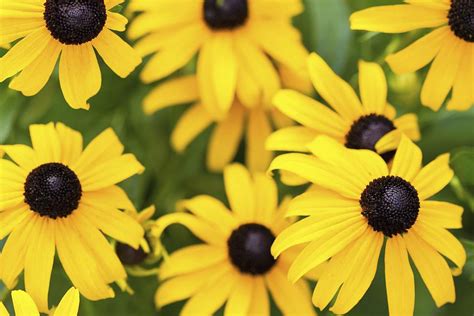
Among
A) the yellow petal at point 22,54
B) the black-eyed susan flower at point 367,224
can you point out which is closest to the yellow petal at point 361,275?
the black-eyed susan flower at point 367,224

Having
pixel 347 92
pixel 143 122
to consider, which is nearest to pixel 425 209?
pixel 347 92

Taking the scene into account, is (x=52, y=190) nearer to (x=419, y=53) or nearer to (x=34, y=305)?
(x=34, y=305)

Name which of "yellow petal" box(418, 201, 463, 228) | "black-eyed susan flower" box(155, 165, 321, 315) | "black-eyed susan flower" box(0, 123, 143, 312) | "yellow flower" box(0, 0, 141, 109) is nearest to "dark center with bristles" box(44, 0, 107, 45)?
"yellow flower" box(0, 0, 141, 109)

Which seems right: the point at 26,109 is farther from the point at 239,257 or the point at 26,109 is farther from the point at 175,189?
the point at 239,257

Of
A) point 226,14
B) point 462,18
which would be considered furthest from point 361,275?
point 226,14

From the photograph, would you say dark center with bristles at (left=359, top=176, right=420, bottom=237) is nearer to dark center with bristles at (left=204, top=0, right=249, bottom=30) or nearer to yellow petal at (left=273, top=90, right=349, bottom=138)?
yellow petal at (left=273, top=90, right=349, bottom=138)
